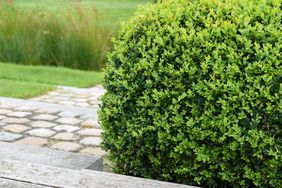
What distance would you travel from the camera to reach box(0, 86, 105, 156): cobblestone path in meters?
5.00

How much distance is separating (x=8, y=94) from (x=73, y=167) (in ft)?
12.5

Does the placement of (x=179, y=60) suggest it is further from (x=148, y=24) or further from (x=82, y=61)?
(x=82, y=61)

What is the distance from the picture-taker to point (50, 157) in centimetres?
401

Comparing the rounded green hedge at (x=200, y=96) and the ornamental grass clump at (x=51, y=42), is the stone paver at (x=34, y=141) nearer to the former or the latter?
the rounded green hedge at (x=200, y=96)

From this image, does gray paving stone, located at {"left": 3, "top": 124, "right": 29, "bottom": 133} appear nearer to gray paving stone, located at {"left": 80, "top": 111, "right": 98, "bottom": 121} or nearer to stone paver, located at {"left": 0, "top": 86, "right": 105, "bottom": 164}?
stone paver, located at {"left": 0, "top": 86, "right": 105, "bottom": 164}

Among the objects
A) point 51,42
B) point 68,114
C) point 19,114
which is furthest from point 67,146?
point 51,42

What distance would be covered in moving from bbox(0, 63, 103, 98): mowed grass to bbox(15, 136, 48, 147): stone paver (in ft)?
7.20

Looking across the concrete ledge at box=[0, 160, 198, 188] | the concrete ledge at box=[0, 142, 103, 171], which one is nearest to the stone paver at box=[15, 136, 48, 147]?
the concrete ledge at box=[0, 142, 103, 171]

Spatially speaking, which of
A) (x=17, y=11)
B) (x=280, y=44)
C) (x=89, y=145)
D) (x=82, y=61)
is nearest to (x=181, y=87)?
(x=280, y=44)

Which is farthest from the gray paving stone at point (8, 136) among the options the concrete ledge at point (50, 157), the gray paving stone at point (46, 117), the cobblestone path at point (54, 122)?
the gray paving stone at point (46, 117)

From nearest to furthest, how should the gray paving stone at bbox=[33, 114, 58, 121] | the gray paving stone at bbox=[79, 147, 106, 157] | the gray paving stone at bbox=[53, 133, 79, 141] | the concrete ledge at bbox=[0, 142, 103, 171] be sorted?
the concrete ledge at bbox=[0, 142, 103, 171], the gray paving stone at bbox=[79, 147, 106, 157], the gray paving stone at bbox=[53, 133, 79, 141], the gray paving stone at bbox=[33, 114, 58, 121]

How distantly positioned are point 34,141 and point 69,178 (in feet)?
6.03

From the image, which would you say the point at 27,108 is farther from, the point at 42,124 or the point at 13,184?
the point at 13,184

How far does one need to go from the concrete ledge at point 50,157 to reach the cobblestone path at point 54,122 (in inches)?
24.8
